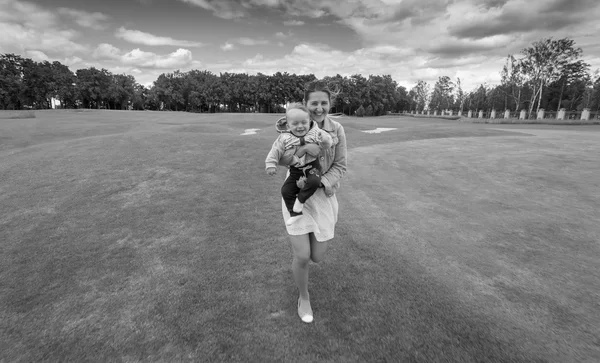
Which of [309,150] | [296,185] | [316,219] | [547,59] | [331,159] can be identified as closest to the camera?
[309,150]

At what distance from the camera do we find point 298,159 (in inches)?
132

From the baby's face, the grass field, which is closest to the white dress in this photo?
the baby's face

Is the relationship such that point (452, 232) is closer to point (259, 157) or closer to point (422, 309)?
point (422, 309)

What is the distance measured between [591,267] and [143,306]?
710 centimetres

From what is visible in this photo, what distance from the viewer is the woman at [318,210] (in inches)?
137

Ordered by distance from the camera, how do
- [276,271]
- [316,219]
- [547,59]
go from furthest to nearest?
[547,59] → [276,271] → [316,219]

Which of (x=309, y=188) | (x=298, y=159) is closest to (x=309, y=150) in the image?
(x=298, y=159)

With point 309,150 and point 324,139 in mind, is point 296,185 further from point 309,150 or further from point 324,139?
point 324,139

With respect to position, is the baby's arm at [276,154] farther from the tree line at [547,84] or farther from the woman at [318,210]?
the tree line at [547,84]

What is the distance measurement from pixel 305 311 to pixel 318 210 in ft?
4.30

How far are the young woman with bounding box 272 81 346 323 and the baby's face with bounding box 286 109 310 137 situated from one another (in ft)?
0.94

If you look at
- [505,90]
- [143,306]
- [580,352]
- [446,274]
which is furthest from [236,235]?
[505,90]

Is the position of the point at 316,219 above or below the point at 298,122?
below

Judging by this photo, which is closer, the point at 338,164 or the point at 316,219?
the point at 316,219
